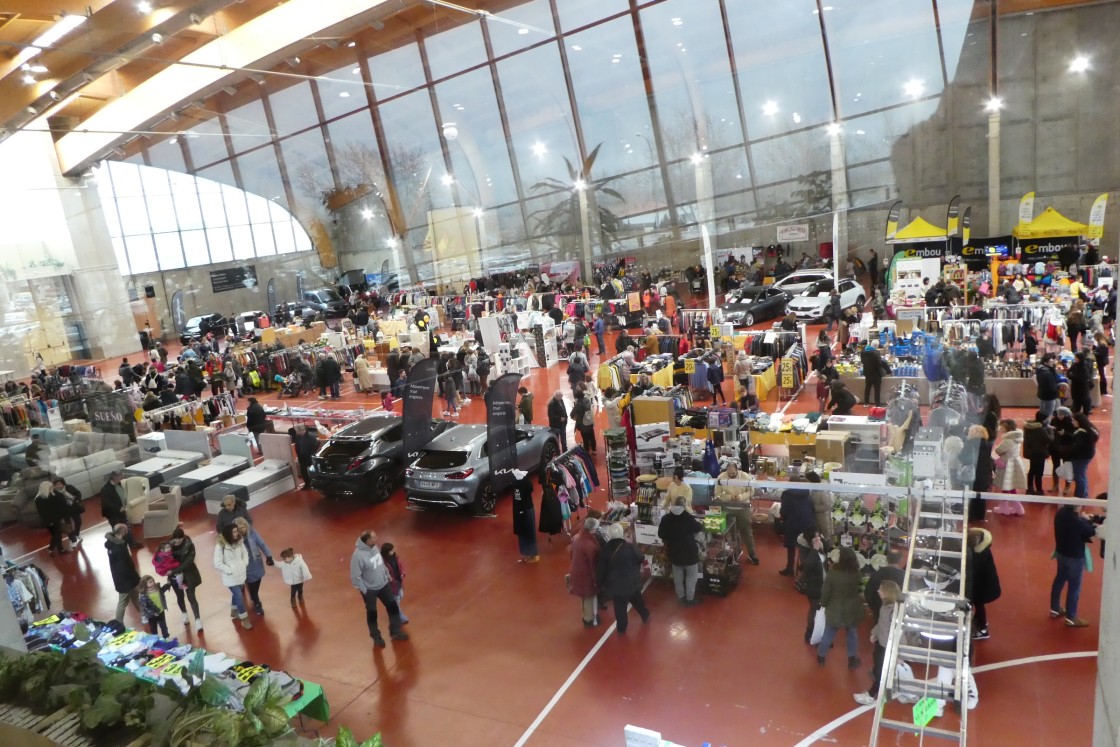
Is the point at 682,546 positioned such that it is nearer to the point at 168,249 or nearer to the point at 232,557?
A: the point at 232,557

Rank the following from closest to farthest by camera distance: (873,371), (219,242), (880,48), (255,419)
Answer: (219,242) < (873,371) < (255,419) < (880,48)

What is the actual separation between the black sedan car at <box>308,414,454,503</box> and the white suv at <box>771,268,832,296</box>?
48.0 ft

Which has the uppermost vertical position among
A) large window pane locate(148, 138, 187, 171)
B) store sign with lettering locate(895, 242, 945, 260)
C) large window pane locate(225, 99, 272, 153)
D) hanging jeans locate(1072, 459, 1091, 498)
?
large window pane locate(225, 99, 272, 153)

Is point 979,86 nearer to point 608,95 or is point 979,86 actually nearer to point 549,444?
point 608,95

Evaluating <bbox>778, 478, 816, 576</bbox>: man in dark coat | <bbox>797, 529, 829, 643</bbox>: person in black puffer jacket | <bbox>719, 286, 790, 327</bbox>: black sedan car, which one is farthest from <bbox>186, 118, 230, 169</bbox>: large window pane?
<bbox>719, 286, 790, 327</bbox>: black sedan car

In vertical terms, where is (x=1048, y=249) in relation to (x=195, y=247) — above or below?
below

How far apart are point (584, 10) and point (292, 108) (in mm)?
5723

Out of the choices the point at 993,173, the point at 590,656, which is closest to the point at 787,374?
the point at 590,656

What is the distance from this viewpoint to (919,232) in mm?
17469

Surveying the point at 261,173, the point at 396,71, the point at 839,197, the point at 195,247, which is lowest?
the point at 839,197

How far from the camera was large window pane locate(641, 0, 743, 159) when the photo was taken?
41.9ft

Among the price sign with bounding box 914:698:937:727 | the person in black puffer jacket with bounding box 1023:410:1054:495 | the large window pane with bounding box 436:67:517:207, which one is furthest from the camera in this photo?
the large window pane with bounding box 436:67:517:207

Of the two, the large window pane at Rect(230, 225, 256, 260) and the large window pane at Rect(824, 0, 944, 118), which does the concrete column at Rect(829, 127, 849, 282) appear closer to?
the large window pane at Rect(824, 0, 944, 118)

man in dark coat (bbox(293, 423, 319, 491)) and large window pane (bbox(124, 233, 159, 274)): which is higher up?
large window pane (bbox(124, 233, 159, 274))
